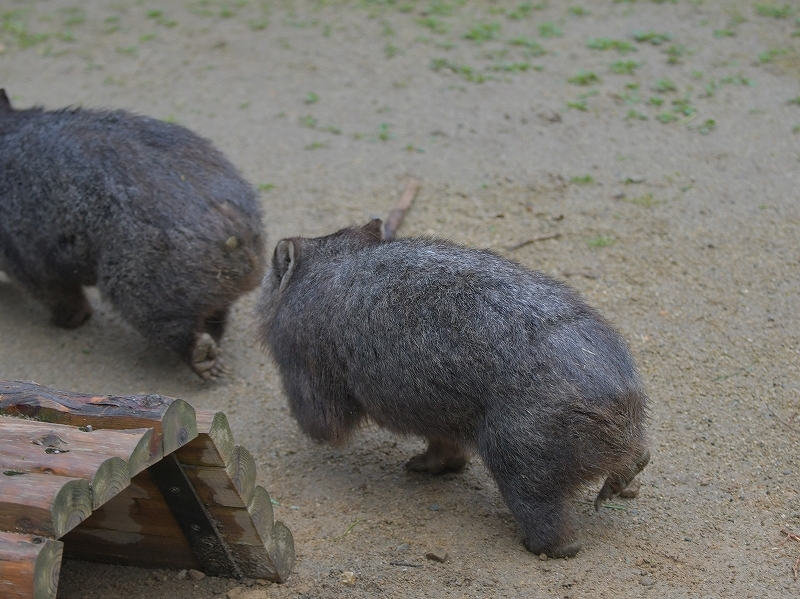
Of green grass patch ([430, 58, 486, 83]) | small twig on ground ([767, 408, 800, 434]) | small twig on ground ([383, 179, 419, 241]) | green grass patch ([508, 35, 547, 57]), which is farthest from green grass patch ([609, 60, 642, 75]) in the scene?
small twig on ground ([767, 408, 800, 434])

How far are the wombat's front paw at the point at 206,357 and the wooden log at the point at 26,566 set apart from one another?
2782mm

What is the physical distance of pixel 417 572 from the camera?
412cm

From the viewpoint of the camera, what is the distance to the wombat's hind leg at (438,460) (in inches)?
188

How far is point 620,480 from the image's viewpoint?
430cm

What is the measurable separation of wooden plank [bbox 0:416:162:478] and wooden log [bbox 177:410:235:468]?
228 millimetres

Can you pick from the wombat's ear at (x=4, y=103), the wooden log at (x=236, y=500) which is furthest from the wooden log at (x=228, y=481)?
the wombat's ear at (x=4, y=103)

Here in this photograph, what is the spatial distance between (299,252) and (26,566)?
2.51 m

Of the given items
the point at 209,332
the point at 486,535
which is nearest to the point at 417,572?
the point at 486,535

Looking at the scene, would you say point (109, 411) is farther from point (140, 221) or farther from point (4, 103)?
point (4, 103)

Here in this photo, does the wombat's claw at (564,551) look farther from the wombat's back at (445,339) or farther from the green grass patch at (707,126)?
the green grass patch at (707,126)

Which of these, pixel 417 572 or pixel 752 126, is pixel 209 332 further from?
pixel 752 126

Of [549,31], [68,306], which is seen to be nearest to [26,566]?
[68,306]

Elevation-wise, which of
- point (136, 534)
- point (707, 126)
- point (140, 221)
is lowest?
point (136, 534)

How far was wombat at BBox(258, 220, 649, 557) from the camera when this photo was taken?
3.95 meters
